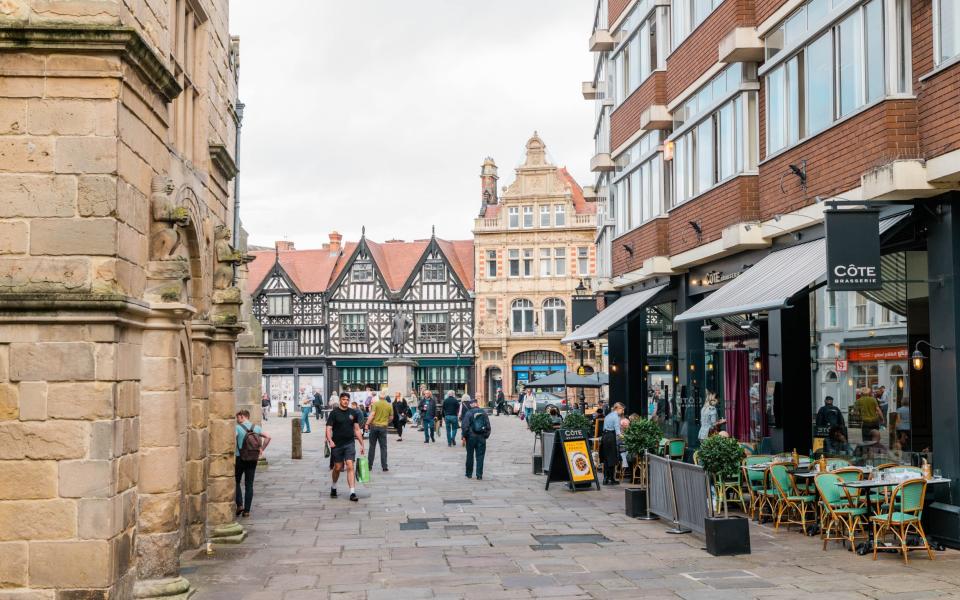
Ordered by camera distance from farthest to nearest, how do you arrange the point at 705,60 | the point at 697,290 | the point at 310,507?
the point at 697,290 < the point at 705,60 < the point at 310,507

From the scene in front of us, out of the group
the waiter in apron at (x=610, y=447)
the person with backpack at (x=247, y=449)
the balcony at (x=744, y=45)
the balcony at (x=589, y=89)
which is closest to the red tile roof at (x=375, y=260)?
the balcony at (x=589, y=89)

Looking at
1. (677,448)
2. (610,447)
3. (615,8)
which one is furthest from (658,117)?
(610,447)

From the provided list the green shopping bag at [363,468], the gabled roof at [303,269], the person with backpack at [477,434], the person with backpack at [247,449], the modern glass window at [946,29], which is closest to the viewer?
the modern glass window at [946,29]

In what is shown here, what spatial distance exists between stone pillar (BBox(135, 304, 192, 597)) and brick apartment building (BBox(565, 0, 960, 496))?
7.44 meters

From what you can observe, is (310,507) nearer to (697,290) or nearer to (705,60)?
(697,290)

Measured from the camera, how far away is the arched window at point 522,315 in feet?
210

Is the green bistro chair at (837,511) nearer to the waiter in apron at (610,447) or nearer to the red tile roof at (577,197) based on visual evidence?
the waiter in apron at (610,447)

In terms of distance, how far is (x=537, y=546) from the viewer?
38.5 feet

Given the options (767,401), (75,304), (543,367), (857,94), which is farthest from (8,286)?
(543,367)

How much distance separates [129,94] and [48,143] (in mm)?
737

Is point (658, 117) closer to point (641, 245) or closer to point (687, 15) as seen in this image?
point (687, 15)

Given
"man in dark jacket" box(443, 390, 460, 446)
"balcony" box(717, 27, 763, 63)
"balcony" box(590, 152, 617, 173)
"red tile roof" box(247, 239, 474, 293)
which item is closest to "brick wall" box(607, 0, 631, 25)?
"balcony" box(590, 152, 617, 173)

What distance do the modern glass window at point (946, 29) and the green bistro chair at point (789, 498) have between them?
523 centimetres

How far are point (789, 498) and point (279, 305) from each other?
180 ft
